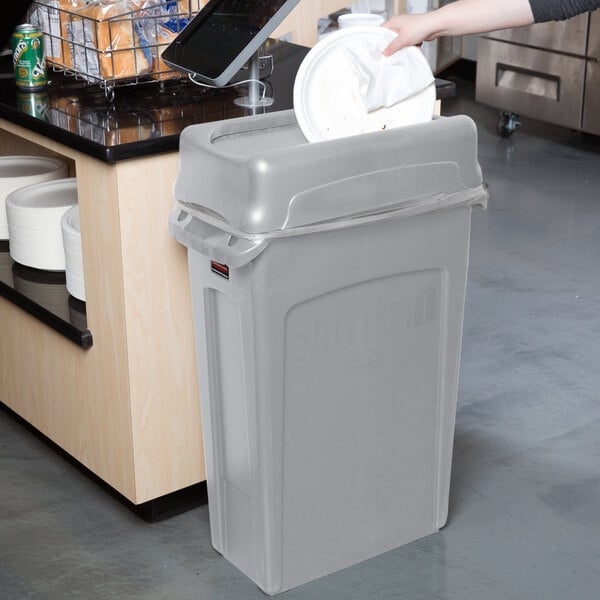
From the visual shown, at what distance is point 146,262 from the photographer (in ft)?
6.87

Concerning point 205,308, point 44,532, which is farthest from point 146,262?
point 44,532

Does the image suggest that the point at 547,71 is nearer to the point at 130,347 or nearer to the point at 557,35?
the point at 557,35

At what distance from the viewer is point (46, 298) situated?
2377 millimetres

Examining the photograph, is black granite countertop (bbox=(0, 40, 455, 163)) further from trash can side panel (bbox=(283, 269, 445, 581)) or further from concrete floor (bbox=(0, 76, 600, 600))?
concrete floor (bbox=(0, 76, 600, 600))

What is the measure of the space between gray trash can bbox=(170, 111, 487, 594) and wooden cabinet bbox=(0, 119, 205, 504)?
12cm

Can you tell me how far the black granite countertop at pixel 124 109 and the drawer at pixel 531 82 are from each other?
2560 mm

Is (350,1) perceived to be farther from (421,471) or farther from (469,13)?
(421,471)

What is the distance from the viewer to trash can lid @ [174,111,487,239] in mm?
1769

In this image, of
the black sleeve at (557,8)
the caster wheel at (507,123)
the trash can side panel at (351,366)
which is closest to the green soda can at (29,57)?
the trash can side panel at (351,366)

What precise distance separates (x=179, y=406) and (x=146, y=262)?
12.9 inches

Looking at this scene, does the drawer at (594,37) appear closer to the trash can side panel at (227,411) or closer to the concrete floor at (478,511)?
the concrete floor at (478,511)

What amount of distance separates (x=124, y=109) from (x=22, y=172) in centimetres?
57

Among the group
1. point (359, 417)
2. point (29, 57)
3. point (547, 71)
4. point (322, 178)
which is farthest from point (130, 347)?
point (547, 71)

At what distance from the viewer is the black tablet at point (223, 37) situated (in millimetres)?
2080
